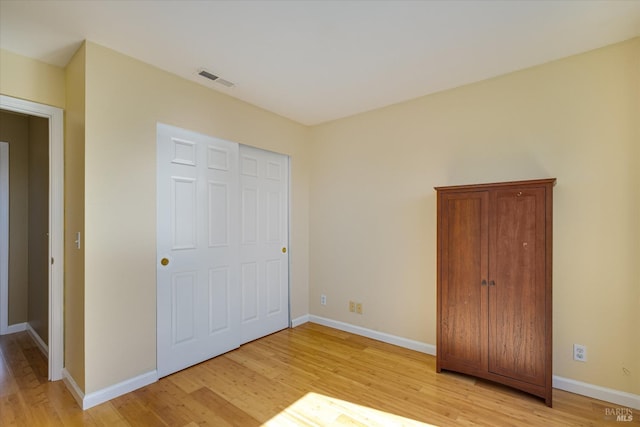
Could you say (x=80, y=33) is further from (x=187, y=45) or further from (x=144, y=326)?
(x=144, y=326)

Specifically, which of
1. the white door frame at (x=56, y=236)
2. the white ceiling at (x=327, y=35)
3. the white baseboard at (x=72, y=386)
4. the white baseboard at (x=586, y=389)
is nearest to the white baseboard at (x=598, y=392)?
the white baseboard at (x=586, y=389)

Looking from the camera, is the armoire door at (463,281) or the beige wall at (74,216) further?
the armoire door at (463,281)

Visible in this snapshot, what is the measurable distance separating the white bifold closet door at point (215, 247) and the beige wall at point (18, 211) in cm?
241

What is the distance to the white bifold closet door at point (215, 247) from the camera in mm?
2607

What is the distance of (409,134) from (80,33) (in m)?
2.90

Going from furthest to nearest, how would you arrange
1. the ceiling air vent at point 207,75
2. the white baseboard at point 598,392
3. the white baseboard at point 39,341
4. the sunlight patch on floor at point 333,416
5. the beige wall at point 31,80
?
the white baseboard at point 39,341 < the ceiling air vent at point 207,75 < the beige wall at point 31,80 < the white baseboard at point 598,392 < the sunlight patch on floor at point 333,416

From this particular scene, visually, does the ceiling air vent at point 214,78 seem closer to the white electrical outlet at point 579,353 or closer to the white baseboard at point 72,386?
the white baseboard at point 72,386

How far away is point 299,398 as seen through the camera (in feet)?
7.43

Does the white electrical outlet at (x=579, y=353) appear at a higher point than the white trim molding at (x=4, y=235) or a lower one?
lower

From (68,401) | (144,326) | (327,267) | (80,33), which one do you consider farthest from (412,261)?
(80,33)

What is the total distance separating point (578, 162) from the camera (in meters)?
2.32

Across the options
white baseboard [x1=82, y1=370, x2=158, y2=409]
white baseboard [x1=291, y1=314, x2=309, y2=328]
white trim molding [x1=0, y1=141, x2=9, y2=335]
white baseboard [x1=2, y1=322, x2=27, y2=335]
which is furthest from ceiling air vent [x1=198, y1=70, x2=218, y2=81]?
white baseboard [x1=2, y1=322, x2=27, y2=335]

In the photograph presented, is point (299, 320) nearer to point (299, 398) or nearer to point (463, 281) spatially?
point (299, 398)

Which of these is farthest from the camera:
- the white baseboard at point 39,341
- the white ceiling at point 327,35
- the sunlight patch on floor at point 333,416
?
the white baseboard at point 39,341
